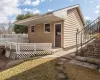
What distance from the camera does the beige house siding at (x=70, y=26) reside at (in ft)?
32.7

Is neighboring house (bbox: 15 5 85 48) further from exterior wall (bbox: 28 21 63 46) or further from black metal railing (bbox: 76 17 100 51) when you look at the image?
black metal railing (bbox: 76 17 100 51)

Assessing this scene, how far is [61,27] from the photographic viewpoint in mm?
9781

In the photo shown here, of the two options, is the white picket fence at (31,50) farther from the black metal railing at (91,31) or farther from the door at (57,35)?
the black metal railing at (91,31)

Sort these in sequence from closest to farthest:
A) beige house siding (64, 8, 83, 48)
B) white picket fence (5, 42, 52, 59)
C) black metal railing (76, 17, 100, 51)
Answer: black metal railing (76, 17, 100, 51), white picket fence (5, 42, 52, 59), beige house siding (64, 8, 83, 48)

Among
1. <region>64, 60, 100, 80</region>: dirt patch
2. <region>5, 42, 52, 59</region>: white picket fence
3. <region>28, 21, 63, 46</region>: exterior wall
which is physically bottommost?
<region>64, 60, 100, 80</region>: dirt patch

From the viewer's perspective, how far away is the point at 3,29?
4012cm

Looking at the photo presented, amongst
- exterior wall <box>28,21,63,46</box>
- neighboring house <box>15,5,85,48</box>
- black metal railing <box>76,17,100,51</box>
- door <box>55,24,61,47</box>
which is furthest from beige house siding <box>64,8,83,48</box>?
black metal railing <box>76,17,100,51</box>

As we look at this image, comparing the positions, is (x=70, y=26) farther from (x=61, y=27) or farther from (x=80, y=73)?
(x=80, y=73)

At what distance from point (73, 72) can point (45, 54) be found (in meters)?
3.98

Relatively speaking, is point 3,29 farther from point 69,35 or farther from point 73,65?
point 73,65

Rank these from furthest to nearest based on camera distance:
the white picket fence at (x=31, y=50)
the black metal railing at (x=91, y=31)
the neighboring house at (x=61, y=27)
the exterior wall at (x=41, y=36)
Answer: the exterior wall at (x=41, y=36)
the neighboring house at (x=61, y=27)
the white picket fence at (x=31, y=50)
the black metal railing at (x=91, y=31)

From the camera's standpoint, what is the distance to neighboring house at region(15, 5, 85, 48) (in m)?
9.47

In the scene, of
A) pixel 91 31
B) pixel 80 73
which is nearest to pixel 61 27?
pixel 91 31

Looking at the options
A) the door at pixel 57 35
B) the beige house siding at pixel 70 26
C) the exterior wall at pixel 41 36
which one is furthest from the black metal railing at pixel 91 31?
the exterior wall at pixel 41 36
